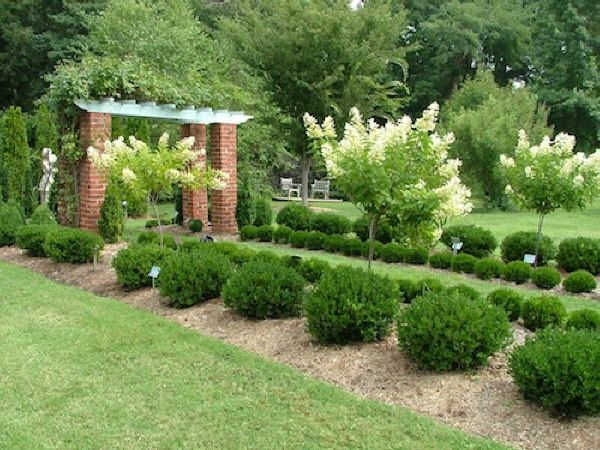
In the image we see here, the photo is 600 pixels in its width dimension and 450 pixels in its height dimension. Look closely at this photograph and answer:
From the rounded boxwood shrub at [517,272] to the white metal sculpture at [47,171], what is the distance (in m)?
7.70

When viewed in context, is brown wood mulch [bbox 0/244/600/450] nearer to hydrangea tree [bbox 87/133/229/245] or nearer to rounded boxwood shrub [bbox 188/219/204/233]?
hydrangea tree [bbox 87/133/229/245]

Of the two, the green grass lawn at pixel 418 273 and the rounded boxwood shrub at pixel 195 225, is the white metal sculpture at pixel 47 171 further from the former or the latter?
the green grass lawn at pixel 418 273

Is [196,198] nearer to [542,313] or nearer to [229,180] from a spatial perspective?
[229,180]

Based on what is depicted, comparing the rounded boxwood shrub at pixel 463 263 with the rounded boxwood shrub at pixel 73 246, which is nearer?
the rounded boxwood shrub at pixel 73 246

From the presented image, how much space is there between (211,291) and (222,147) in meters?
6.34

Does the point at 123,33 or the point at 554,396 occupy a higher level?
the point at 123,33

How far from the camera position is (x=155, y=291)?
7551mm

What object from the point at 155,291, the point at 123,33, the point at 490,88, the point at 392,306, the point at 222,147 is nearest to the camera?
the point at 392,306

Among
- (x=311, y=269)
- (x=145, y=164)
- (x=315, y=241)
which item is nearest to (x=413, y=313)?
(x=311, y=269)

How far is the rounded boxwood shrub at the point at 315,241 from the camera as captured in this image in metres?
11.4

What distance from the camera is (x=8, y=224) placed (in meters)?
11.0

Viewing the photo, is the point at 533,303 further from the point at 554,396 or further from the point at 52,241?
the point at 52,241

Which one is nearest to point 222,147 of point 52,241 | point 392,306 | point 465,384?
point 52,241

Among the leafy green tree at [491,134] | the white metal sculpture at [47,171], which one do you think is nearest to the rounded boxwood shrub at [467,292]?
the white metal sculpture at [47,171]
